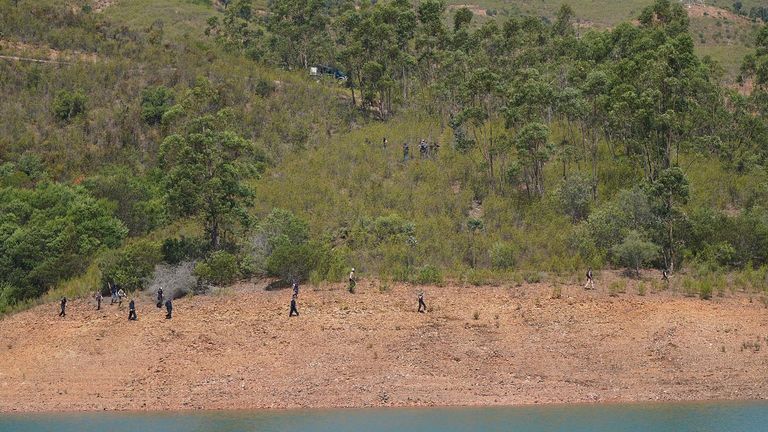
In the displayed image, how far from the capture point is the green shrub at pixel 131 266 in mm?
46094

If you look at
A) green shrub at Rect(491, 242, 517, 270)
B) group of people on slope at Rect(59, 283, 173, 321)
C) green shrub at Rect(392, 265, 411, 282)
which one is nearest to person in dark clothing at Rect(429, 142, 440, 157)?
green shrub at Rect(491, 242, 517, 270)

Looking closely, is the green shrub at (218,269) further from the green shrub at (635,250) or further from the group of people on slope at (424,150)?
the green shrub at (635,250)

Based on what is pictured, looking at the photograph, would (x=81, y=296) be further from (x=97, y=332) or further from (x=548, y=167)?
(x=548, y=167)

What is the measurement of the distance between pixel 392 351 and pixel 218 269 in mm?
11203

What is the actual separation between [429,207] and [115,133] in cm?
2529

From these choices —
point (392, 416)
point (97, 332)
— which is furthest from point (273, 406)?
point (97, 332)

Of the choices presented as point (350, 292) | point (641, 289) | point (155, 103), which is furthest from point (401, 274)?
point (155, 103)

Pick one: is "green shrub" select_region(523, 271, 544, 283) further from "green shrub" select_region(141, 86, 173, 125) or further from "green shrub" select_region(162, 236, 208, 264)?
"green shrub" select_region(141, 86, 173, 125)

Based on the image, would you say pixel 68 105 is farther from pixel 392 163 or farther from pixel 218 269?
pixel 218 269

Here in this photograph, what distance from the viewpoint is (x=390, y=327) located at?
40562mm

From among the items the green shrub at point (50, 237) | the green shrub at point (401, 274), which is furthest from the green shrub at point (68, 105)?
the green shrub at point (401, 274)

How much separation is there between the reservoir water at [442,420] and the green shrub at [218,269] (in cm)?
1103

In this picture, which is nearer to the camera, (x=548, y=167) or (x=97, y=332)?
(x=97, y=332)

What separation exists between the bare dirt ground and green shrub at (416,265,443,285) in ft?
2.00
